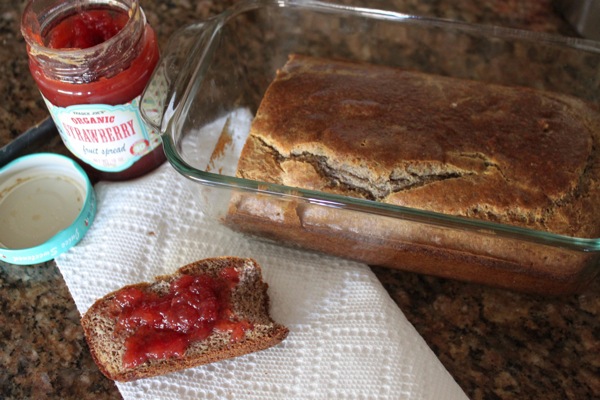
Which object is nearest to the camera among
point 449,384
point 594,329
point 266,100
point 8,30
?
point 449,384

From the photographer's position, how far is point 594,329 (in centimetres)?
140

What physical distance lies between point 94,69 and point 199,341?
632 millimetres

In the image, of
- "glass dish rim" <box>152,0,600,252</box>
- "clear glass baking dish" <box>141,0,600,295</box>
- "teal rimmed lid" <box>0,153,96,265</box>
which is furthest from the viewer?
"teal rimmed lid" <box>0,153,96,265</box>

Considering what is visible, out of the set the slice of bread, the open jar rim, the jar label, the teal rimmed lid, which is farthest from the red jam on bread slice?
the open jar rim

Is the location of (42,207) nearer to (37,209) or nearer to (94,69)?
(37,209)

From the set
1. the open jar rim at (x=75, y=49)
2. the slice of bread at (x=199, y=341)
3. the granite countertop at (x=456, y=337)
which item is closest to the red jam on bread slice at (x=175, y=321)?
the slice of bread at (x=199, y=341)

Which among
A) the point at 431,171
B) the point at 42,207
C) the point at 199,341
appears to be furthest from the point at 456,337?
the point at 42,207

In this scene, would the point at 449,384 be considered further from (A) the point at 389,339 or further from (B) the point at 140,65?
(B) the point at 140,65

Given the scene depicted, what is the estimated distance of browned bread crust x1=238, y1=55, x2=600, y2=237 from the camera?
52.3 inches

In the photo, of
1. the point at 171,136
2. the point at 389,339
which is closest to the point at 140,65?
the point at 171,136

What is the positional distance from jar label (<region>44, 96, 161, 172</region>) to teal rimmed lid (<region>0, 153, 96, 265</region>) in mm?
84

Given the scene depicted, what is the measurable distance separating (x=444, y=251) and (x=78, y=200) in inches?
35.4

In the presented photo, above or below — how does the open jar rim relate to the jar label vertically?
above

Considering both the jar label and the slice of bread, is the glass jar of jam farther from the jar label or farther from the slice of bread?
the slice of bread
